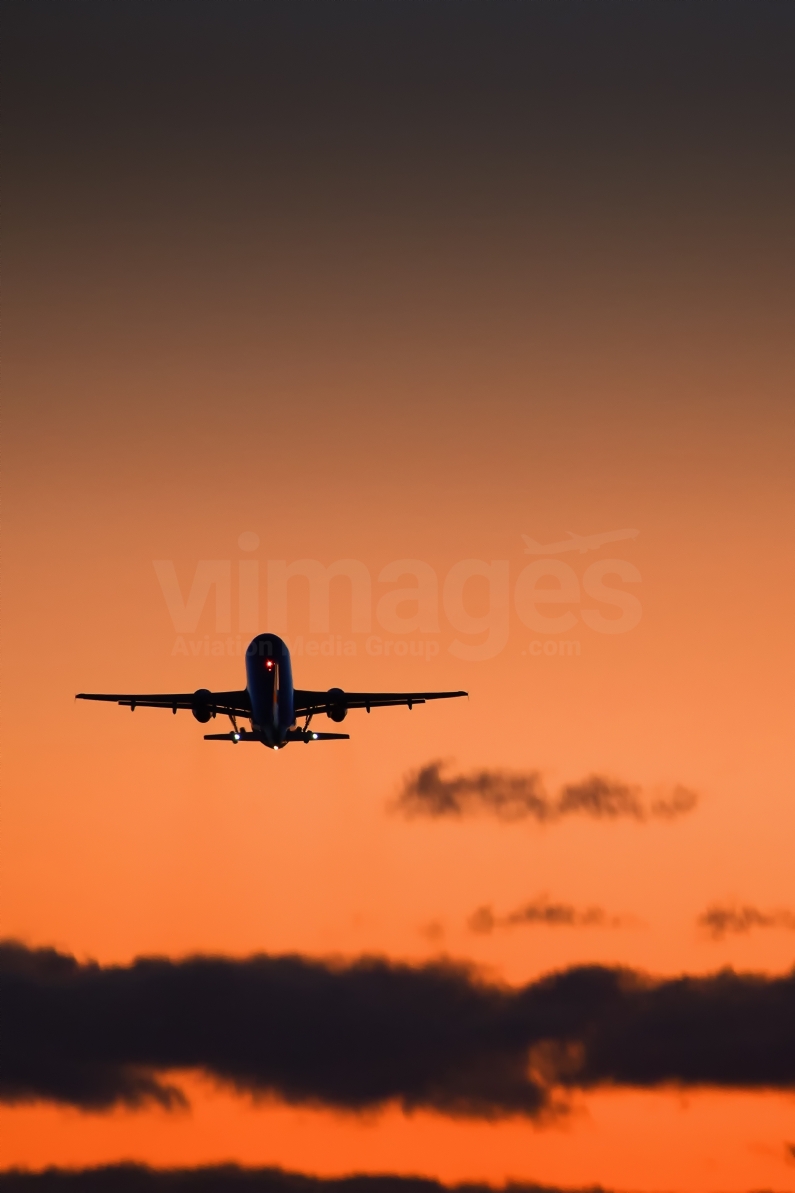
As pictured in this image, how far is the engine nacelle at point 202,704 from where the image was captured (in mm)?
156250

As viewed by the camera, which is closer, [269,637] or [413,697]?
[269,637]

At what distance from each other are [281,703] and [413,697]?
15.0 metres

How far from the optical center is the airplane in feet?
490

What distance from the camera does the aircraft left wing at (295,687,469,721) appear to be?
15888 cm

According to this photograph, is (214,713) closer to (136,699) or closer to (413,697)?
(136,699)

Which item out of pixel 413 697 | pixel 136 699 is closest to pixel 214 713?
pixel 136 699

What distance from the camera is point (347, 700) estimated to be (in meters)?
160

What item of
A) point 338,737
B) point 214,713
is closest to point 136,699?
point 214,713

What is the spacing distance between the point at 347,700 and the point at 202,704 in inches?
484

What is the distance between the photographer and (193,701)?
157250mm

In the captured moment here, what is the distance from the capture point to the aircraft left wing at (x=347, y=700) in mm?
158875

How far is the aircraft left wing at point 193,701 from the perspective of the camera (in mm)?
156125

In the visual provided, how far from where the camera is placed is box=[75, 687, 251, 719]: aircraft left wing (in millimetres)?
156125

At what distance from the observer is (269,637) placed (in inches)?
5910
